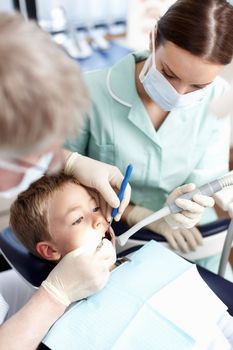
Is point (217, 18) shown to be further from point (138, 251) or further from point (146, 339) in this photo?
point (146, 339)

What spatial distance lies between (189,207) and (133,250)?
31cm

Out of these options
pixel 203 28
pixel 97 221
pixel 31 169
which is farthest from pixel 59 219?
pixel 203 28

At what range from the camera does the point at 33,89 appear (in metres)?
0.56

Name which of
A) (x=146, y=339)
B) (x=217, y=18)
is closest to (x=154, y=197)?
(x=146, y=339)

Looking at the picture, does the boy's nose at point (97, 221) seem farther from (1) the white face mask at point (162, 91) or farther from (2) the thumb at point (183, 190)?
(1) the white face mask at point (162, 91)

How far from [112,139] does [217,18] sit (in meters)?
0.50

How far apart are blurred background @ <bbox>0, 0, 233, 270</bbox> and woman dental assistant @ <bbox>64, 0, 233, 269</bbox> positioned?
3.26 ft

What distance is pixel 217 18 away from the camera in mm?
1032

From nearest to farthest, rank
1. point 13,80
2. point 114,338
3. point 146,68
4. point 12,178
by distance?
point 13,80, point 12,178, point 114,338, point 146,68

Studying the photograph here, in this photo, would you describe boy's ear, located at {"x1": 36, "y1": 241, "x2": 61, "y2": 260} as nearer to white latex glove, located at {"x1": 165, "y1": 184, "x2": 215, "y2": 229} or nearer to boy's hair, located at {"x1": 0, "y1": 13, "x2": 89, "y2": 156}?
white latex glove, located at {"x1": 165, "y1": 184, "x2": 215, "y2": 229}

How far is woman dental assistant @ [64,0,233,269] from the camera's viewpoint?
1.04 metres

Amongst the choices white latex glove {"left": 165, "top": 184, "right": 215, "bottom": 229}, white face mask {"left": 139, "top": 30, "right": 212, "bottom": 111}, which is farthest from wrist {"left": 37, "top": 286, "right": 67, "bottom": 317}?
white face mask {"left": 139, "top": 30, "right": 212, "bottom": 111}

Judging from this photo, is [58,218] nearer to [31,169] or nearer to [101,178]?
[101,178]

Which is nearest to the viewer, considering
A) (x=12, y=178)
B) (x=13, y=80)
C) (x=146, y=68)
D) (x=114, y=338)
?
(x=13, y=80)
